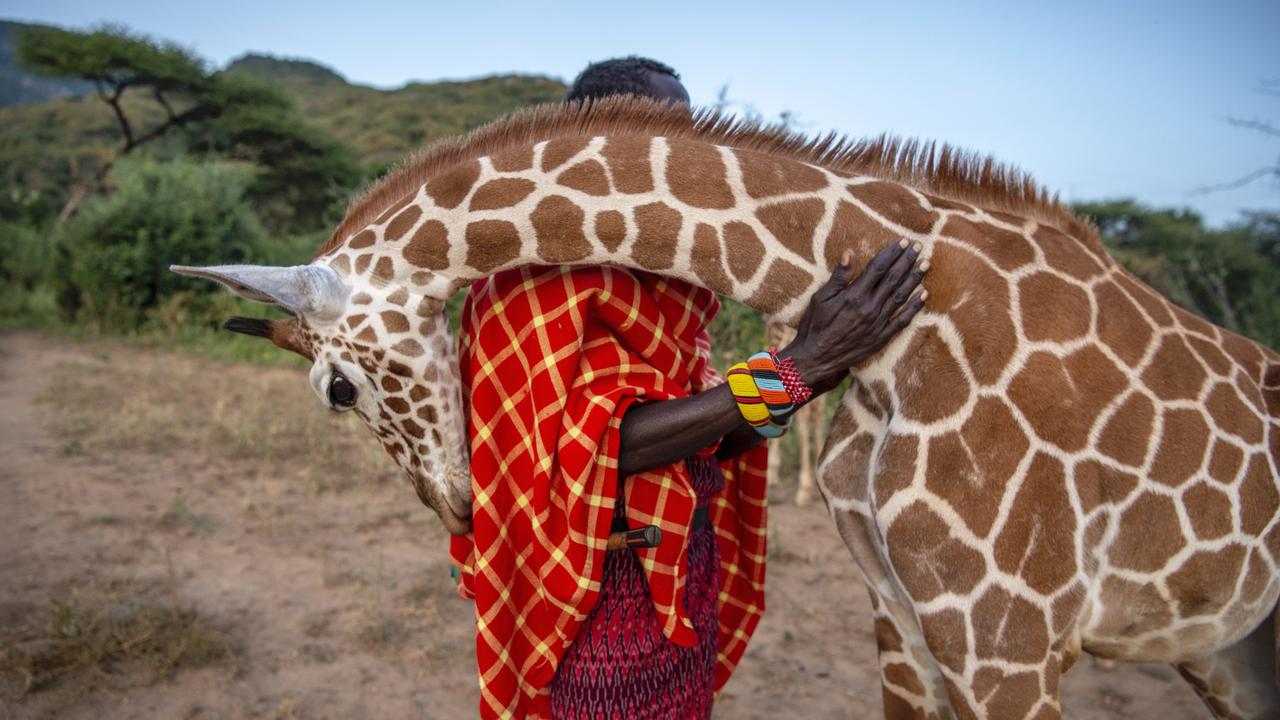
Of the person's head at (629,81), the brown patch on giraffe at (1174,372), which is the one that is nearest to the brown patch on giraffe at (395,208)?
the person's head at (629,81)

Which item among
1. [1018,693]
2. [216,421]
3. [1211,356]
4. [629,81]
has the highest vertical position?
[629,81]

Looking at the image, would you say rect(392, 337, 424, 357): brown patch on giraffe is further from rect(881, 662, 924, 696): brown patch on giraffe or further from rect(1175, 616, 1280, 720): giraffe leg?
rect(1175, 616, 1280, 720): giraffe leg

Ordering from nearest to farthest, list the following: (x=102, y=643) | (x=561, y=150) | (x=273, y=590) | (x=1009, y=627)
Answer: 1. (x=1009, y=627)
2. (x=561, y=150)
3. (x=102, y=643)
4. (x=273, y=590)

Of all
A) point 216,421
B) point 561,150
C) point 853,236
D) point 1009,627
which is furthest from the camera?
point 216,421

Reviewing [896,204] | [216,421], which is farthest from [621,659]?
[216,421]

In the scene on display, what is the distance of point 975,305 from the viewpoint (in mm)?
1643

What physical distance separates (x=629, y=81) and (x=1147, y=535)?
1596 millimetres

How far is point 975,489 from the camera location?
1.60 metres

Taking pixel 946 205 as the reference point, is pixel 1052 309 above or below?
below

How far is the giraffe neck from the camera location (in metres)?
1.72

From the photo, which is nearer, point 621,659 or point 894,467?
point 894,467

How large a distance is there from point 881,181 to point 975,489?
0.67 m

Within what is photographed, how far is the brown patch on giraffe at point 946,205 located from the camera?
5.74ft

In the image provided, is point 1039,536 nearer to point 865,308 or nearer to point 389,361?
point 865,308
